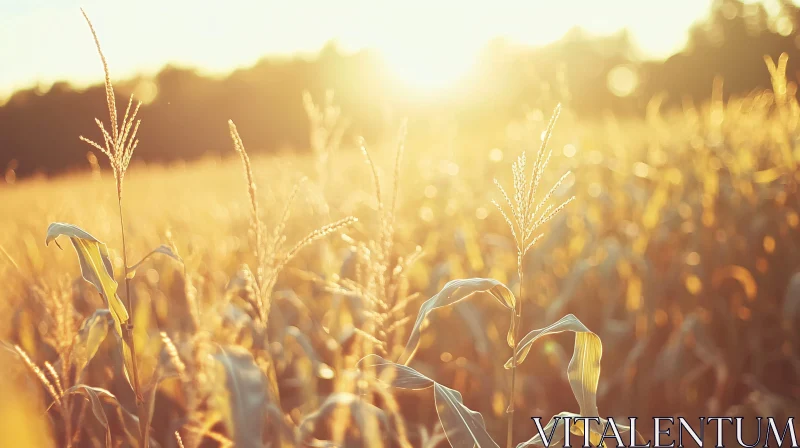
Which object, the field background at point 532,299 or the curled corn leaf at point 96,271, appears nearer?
the curled corn leaf at point 96,271

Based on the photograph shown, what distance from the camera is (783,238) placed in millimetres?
3176

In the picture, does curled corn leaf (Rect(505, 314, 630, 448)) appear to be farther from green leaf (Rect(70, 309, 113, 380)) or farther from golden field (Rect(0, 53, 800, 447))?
green leaf (Rect(70, 309, 113, 380))

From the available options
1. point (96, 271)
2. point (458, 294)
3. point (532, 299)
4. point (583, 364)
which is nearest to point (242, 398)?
point (96, 271)

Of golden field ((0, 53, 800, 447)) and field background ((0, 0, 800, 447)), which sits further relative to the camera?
field background ((0, 0, 800, 447))

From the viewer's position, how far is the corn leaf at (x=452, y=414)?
1082 millimetres

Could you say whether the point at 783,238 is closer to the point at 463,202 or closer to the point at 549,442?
the point at 463,202

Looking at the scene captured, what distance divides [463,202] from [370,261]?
9.05ft

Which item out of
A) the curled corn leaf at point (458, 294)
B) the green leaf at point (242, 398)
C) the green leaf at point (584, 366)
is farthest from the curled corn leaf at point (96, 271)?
the green leaf at point (584, 366)

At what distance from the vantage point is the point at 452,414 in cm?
109

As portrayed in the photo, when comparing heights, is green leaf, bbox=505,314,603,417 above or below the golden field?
above

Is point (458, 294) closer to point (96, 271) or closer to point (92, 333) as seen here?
point (96, 271)

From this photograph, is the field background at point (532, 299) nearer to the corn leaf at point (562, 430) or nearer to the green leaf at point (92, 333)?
the green leaf at point (92, 333)

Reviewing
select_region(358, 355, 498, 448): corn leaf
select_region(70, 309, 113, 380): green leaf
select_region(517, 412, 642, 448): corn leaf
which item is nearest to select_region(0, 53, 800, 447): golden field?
select_region(70, 309, 113, 380): green leaf

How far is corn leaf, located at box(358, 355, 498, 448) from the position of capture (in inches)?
42.6
